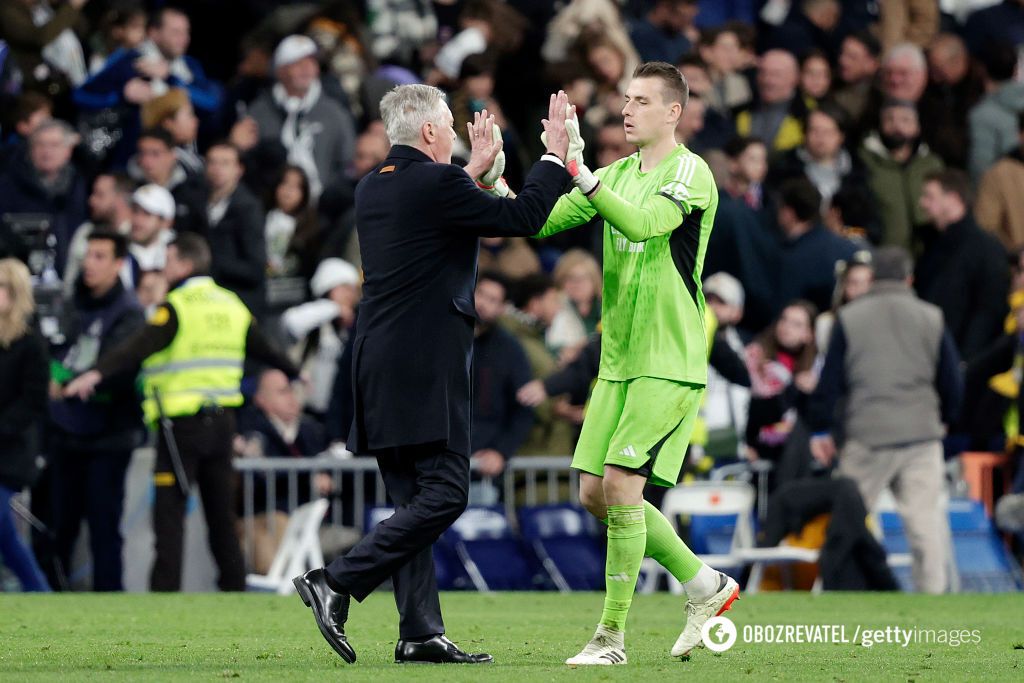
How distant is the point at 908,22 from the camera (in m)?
22.0

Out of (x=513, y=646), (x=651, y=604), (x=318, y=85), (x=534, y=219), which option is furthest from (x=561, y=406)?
(x=534, y=219)

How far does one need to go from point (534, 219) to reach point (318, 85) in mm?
10151

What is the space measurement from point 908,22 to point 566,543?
28.7 feet

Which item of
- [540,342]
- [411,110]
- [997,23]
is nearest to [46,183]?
[540,342]

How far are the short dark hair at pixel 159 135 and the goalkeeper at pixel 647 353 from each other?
841 cm

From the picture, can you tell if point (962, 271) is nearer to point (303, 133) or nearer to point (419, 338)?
point (303, 133)

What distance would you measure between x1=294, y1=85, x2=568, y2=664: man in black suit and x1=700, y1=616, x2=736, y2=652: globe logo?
1.09 meters

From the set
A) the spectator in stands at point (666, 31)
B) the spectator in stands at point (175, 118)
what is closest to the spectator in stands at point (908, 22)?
the spectator in stands at point (666, 31)

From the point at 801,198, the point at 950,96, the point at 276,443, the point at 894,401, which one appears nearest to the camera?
the point at 894,401

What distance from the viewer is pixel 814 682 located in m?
8.35

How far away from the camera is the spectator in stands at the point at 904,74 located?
19.9 metres

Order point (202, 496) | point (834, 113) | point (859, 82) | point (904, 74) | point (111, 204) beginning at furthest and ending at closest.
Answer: point (859, 82) < point (904, 74) < point (834, 113) < point (111, 204) < point (202, 496)

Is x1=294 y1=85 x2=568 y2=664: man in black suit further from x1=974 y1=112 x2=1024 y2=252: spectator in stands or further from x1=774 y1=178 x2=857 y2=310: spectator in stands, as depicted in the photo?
x1=974 y1=112 x2=1024 y2=252: spectator in stands

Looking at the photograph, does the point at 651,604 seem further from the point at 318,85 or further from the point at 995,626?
the point at 318,85
